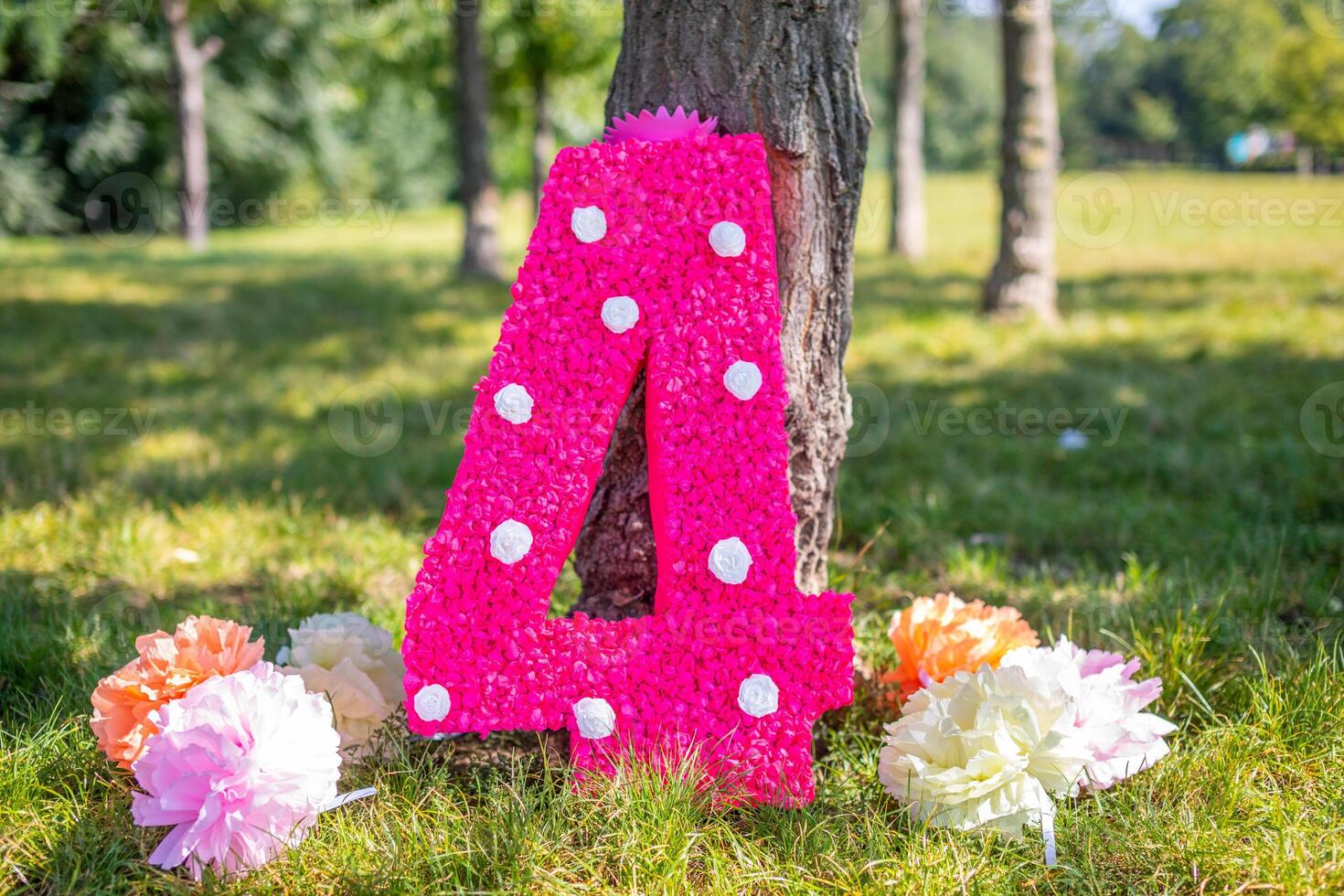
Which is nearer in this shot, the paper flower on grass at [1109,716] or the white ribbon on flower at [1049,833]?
the white ribbon on flower at [1049,833]

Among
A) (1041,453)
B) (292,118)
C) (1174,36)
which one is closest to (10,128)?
(292,118)

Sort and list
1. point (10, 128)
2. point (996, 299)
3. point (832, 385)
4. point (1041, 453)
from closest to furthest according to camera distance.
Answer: point (832, 385) < point (1041, 453) < point (996, 299) < point (10, 128)

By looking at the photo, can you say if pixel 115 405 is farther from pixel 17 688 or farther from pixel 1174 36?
pixel 1174 36

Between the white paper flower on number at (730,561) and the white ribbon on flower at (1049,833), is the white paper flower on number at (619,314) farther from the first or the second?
the white ribbon on flower at (1049,833)

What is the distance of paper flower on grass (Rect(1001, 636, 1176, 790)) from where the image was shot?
178 cm

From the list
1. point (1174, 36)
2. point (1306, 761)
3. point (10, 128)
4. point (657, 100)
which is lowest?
point (1306, 761)

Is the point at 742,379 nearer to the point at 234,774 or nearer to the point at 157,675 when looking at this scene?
the point at 234,774

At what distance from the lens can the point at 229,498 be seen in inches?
142

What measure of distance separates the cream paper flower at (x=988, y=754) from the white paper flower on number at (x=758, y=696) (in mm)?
214

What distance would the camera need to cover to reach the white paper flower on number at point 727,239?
6.05 ft

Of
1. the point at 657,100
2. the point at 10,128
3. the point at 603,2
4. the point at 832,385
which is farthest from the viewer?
the point at 10,128

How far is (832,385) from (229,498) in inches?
95.2

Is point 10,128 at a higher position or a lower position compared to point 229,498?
higher

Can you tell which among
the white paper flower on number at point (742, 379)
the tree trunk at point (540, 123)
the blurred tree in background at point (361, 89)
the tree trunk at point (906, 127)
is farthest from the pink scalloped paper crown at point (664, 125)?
the tree trunk at point (540, 123)
